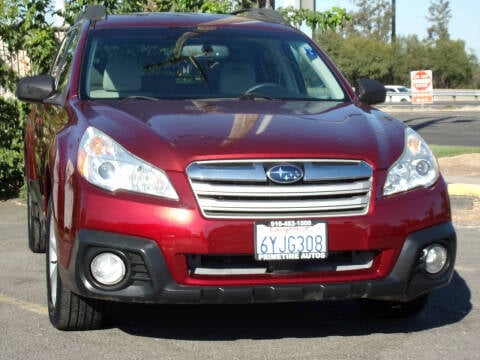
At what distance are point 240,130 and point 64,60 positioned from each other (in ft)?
7.59

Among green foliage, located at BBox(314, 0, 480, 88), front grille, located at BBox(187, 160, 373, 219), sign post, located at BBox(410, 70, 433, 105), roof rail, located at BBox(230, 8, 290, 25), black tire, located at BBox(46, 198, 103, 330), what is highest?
roof rail, located at BBox(230, 8, 290, 25)

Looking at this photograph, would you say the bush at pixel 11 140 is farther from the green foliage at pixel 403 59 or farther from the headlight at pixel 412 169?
the green foliage at pixel 403 59

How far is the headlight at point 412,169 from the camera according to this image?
15.7ft

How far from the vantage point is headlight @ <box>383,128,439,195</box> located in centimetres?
479

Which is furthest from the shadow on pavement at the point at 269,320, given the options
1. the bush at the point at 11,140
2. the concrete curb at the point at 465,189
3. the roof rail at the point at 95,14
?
the bush at the point at 11,140

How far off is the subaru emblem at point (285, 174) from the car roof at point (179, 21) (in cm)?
207

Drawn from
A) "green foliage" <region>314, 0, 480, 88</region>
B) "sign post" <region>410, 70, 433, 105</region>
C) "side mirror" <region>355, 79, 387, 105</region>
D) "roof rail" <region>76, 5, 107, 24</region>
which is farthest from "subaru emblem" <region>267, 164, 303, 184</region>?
"green foliage" <region>314, 0, 480, 88</region>

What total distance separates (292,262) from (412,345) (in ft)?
2.70

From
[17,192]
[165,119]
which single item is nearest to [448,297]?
[165,119]

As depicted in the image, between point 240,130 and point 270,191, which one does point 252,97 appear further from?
point 270,191

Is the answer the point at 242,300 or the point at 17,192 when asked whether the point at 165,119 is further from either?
the point at 17,192

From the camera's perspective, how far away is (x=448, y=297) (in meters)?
6.09

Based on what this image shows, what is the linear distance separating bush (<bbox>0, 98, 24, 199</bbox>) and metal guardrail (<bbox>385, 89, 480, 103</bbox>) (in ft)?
152

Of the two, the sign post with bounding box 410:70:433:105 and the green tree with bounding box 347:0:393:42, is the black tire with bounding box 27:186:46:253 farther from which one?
the green tree with bounding box 347:0:393:42
